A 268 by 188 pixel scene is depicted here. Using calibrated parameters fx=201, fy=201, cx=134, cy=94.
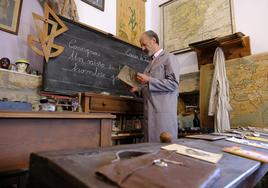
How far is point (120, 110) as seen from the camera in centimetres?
198

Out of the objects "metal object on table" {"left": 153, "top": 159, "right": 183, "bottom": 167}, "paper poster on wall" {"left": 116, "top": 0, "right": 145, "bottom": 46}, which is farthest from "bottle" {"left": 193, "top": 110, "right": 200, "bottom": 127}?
"metal object on table" {"left": 153, "top": 159, "right": 183, "bottom": 167}

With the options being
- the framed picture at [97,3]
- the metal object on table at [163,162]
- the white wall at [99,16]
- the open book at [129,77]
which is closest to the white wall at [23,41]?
the white wall at [99,16]

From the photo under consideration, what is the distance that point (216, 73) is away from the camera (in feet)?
7.68

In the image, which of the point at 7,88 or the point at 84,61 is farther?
the point at 84,61

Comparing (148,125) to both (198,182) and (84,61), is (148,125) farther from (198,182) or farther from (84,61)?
(198,182)

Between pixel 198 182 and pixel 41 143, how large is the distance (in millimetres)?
799

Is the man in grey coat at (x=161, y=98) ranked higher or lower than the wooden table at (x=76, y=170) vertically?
higher

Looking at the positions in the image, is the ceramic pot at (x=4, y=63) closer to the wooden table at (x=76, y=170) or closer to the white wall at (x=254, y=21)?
the wooden table at (x=76, y=170)

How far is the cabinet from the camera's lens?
1.75 m

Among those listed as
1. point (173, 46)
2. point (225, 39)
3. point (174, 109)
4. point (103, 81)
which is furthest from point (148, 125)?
point (173, 46)

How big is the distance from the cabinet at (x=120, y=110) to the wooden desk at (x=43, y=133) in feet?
1.86

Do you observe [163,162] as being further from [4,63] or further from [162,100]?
[4,63]

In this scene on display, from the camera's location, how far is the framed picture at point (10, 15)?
179 cm

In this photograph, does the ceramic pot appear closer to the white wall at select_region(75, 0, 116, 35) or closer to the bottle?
the white wall at select_region(75, 0, 116, 35)
